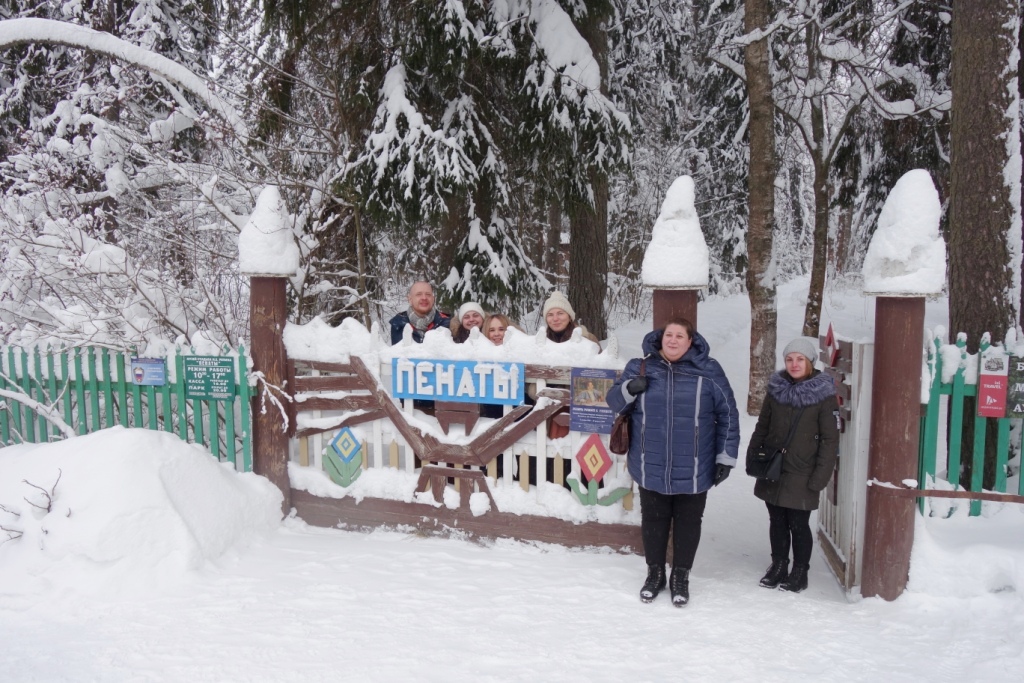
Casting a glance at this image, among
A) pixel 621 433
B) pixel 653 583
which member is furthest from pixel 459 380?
pixel 653 583

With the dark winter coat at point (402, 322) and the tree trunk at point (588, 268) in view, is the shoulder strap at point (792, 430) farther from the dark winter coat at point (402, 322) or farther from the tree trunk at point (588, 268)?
the tree trunk at point (588, 268)

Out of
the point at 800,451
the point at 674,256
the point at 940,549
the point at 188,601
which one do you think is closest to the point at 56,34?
the point at 188,601

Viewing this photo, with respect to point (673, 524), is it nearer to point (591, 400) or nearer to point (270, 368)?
point (591, 400)

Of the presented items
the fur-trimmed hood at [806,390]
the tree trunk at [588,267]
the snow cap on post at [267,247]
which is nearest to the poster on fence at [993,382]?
the fur-trimmed hood at [806,390]

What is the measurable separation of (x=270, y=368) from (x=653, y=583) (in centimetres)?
296

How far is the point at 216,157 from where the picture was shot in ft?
30.1

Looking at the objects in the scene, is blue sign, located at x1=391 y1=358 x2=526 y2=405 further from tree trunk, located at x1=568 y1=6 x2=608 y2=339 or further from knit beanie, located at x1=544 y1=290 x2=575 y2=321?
tree trunk, located at x1=568 y1=6 x2=608 y2=339

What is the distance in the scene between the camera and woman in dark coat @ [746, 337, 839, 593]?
3.98 meters

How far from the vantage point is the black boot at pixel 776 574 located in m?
4.20

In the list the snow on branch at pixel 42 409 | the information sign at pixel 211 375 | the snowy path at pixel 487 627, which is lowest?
the snowy path at pixel 487 627

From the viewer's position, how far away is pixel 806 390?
158 inches

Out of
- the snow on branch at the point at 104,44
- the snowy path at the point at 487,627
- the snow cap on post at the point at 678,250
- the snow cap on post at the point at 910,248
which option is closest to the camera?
the snowy path at the point at 487,627

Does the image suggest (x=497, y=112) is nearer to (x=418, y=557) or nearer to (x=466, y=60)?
(x=466, y=60)

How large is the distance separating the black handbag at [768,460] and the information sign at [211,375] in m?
3.55
